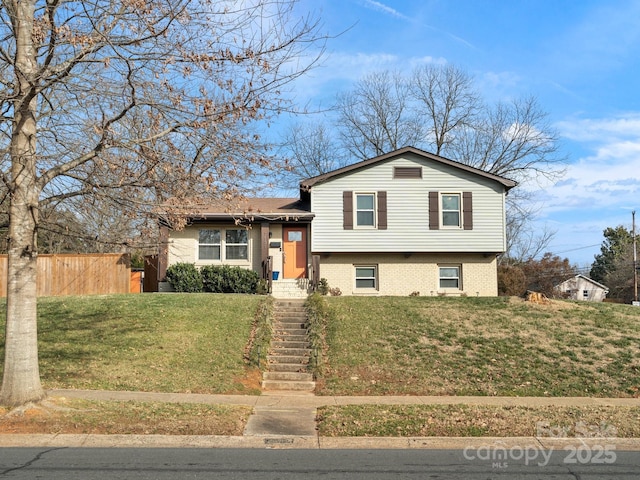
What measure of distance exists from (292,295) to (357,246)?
347 cm

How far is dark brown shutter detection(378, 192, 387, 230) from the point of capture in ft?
75.3

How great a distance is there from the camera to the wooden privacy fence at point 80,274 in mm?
21156

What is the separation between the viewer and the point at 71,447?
7.38m

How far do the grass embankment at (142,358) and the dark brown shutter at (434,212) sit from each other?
8.64 meters

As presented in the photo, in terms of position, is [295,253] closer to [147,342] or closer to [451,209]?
[451,209]

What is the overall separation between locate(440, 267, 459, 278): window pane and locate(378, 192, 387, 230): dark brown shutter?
315cm

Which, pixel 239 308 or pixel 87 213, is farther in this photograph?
pixel 239 308

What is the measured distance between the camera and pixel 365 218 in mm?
23188

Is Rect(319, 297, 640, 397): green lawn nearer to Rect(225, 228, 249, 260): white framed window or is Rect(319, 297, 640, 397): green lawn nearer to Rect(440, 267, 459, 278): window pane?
Rect(440, 267, 459, 278): window pane

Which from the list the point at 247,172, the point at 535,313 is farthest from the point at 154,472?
the point at 535,313

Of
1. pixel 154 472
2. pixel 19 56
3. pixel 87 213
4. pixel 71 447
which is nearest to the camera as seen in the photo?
pixel 154 472

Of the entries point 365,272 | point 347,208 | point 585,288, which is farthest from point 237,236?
point 585,288

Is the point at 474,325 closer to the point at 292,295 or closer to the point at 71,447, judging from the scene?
the point at 292,295

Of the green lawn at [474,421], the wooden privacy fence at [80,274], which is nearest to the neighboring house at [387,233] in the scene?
the wooden privacy fence at [80,274]
